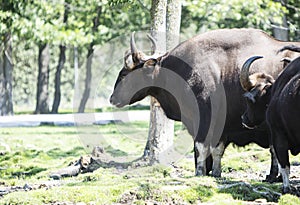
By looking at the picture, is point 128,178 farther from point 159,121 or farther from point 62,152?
point 62,152

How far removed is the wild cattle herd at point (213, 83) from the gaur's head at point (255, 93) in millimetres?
16

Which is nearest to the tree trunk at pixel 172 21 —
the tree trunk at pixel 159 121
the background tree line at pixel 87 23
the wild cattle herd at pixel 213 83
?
the tree trunk at pixel 159 121

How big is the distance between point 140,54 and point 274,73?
107 inches

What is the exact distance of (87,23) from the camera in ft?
127

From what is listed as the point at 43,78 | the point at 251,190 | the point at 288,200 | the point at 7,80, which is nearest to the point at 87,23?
the point at 43,78

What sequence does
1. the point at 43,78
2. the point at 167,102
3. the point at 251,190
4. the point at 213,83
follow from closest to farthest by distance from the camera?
1. the point at 251,190
2. the point at 213,83
3. the point at 167,102
4. the point at 43,78

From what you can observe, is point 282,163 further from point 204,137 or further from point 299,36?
point 299,36

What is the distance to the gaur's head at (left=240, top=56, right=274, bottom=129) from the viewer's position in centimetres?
1027

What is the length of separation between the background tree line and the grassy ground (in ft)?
13.0

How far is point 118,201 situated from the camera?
9.09 meters

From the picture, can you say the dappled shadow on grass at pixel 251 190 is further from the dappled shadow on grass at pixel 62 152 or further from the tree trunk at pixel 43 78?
the tree trunk at pixel 43 78

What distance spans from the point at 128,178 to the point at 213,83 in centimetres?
230

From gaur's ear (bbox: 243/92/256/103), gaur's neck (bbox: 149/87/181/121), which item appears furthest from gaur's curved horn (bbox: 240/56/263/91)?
gaur's neck (bbox: 149/87/181/121)

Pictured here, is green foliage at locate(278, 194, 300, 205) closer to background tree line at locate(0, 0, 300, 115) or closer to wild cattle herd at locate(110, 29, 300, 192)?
wild cattle herd at locate(110, 29, 300, 192)
